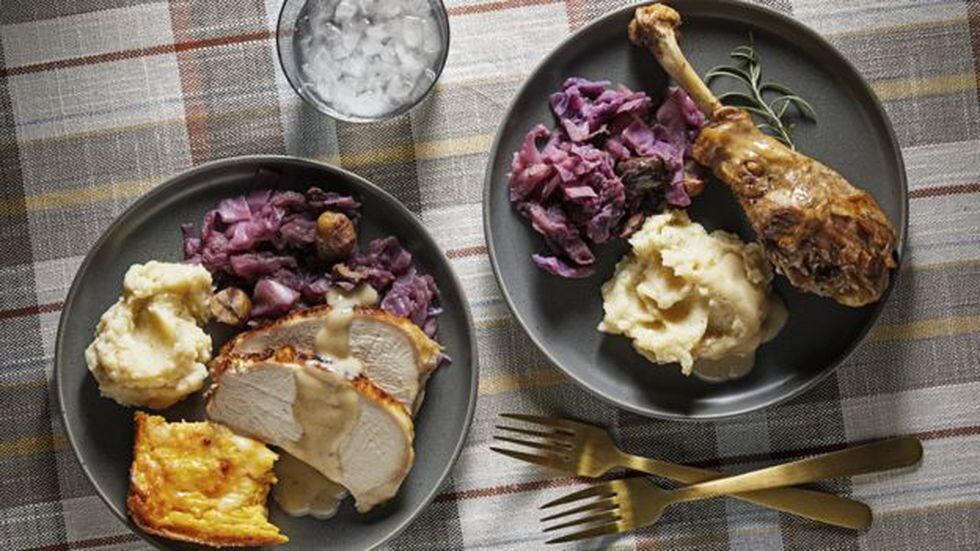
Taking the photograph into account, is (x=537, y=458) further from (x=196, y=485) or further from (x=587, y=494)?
(x=196, y=485)

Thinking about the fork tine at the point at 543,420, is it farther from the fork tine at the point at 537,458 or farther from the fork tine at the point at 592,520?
the fork tine at the point at 592,520

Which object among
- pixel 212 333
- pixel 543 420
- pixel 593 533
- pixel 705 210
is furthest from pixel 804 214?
pixel 212 333

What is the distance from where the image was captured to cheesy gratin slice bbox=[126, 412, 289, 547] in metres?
2.95

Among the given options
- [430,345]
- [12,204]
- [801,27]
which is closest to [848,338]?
[801,27]

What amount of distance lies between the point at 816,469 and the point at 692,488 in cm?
30

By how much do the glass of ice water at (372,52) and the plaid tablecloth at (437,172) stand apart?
15cm

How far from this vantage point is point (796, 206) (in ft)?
9.44

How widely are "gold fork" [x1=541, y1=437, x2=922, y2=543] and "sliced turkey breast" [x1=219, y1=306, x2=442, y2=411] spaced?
46cm

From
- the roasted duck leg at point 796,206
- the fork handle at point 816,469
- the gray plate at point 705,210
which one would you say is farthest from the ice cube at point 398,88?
the fork handle at point 816,469

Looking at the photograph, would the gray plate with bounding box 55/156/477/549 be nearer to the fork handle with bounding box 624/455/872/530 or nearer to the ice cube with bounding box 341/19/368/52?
the ice cube with bounding box 341/19/368/52

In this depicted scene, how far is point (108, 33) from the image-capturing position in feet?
10.6

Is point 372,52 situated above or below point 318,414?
above

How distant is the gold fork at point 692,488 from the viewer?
317cm

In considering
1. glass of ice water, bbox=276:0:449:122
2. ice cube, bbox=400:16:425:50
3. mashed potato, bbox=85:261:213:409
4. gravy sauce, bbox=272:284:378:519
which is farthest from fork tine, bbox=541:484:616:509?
ice cube, bbox=400:16:425:50
